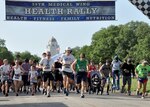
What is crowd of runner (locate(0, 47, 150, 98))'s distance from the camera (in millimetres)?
21375

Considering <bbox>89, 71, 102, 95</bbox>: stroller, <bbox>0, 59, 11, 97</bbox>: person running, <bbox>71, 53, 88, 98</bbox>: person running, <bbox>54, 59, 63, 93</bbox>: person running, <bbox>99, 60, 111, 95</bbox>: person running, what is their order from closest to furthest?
<bbox>71, 53, 88, 98</bbox>: person running, <bbox>0, 59, 11, 97</bbox>: person running, <bbox>89, 71, 102, 95</bbox>: stroller, <bbox>99, 60, 111, 95</bbox>: person running, <bbox>54, 59, 63, 93</bbox>: person running

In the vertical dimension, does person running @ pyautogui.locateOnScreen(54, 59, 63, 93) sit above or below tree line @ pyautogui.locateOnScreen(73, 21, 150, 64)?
below

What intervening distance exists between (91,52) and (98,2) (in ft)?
378

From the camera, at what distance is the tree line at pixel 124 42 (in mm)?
115750

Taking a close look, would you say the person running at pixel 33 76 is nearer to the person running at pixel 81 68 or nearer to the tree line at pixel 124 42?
the person running at pixel 81 68

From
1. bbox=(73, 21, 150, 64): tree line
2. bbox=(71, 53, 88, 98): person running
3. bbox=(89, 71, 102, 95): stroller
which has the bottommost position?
bbox=(89, 71, 102, 95): stroller

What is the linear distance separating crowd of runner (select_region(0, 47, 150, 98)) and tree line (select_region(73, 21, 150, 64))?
84089mm

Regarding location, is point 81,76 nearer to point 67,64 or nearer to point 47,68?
point 67,64

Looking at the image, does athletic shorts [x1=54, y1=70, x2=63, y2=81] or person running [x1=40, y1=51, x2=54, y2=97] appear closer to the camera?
person running [x1=40, y1=51, x2=54, y2=97]

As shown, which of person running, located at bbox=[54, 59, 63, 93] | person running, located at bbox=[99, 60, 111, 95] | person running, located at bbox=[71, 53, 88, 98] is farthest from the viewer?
person running, located at bbox=[54, 59, 63, 93]

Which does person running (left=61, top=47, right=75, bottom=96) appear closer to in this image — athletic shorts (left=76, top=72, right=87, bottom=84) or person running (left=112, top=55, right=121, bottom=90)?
athletic shorts (left=76, top=72, right=87, bottom=84)

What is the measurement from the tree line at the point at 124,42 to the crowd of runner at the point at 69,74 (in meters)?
84.1

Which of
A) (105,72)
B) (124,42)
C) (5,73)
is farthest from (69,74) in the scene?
(124,42)

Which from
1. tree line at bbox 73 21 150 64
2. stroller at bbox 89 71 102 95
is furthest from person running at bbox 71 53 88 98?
tree line at bbox 73 21 150 64
